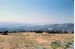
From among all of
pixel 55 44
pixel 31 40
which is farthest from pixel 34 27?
pixel 55 44

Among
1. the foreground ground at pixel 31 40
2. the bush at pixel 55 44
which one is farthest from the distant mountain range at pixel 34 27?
the bush at pixel 55 44

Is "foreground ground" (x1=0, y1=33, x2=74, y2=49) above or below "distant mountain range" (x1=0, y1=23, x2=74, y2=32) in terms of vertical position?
below

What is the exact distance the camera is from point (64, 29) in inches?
126

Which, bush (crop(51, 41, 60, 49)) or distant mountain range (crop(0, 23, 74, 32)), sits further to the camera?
bush (crop(51, 41, 60, 49))

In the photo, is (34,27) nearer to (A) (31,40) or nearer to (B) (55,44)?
(A) (31,40)

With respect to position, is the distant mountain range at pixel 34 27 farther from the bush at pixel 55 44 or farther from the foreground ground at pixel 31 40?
the bush at pixel 55 44

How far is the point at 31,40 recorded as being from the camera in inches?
121

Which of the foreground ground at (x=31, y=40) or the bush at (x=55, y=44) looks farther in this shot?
the bush at (x=55, y=44)

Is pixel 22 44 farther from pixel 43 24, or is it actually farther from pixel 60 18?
pixel 60 18

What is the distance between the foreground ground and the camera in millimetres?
2951

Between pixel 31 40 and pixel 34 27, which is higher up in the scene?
pixel 34 27

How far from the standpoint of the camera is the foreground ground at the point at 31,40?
9.68 feet

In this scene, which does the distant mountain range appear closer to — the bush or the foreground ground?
the foreground ground

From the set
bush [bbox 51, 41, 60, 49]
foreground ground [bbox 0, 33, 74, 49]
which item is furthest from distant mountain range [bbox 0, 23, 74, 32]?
bush [bbox 51, 41, 60, 49]
